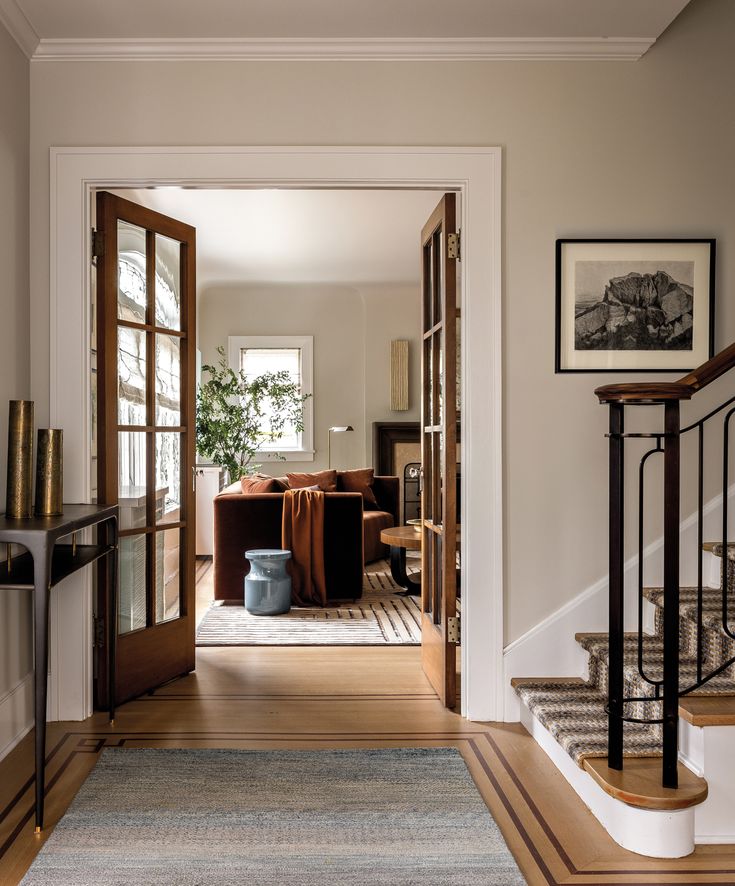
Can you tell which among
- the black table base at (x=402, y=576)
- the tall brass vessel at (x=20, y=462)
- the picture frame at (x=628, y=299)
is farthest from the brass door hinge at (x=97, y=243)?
the black table base at (x=402, y=576)

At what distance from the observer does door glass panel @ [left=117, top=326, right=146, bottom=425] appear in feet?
11.5

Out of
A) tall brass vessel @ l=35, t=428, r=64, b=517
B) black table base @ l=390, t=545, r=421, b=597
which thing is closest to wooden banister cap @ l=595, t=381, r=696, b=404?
tall brass vessel @ l=35, t=428, r=64, b=517

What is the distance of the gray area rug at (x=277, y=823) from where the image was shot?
2125mm

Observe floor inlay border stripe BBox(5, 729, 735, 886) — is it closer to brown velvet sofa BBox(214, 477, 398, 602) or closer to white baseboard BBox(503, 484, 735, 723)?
white baseboard BBox(503, 484, 735, 723)

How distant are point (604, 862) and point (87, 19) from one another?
3.36 metres

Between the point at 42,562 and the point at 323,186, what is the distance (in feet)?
6.13

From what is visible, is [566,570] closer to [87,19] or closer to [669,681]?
[669,681]

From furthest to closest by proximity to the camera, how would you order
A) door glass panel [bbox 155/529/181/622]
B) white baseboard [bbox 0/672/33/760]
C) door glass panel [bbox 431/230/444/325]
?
door glass panel [bbox 155/529/181/622] → door glass panel [bbox 431/230/444/325] → white baseboard [bbox 0/672/33/760]

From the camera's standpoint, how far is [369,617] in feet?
17.4

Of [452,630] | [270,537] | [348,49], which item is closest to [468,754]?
[452,630]

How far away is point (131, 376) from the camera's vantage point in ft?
11.7

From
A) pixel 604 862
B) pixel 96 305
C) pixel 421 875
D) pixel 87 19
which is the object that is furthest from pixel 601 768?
pixel 87 19

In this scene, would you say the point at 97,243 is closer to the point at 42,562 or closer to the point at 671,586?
the point at 42,562

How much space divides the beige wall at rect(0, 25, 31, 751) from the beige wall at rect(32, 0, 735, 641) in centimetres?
9
